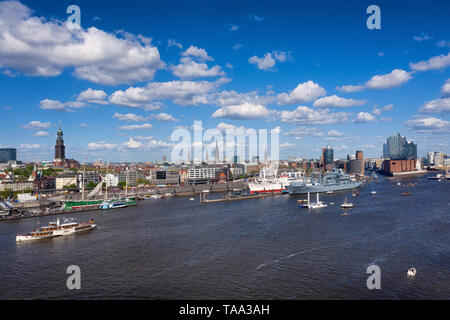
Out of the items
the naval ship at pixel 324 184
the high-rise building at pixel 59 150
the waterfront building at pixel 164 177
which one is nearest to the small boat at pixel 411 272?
the naval ship at pixel 324 184

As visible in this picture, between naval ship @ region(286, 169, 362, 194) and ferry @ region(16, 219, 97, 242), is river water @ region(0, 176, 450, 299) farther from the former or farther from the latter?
naval ship @ region(286, 169, 362, 194)

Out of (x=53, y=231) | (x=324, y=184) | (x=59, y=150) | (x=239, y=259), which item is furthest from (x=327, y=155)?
(x=239, y=259)

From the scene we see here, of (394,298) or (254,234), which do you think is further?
(254,234)

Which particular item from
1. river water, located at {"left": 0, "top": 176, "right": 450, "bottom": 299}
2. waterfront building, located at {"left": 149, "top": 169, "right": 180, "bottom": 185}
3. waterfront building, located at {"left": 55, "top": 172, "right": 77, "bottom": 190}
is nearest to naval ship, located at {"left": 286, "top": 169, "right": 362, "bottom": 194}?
river water, located at {"left": 0, "top": 176, "right": 450, "bottom": 299}

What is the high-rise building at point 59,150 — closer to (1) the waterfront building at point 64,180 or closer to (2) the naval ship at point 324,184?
(1) the waterfront building at point 64,180

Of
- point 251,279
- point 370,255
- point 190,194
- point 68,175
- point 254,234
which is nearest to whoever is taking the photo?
point 251,279

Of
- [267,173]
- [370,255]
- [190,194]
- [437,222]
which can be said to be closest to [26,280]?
[370,255]

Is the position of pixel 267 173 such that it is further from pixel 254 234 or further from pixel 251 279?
pixel 251 279
